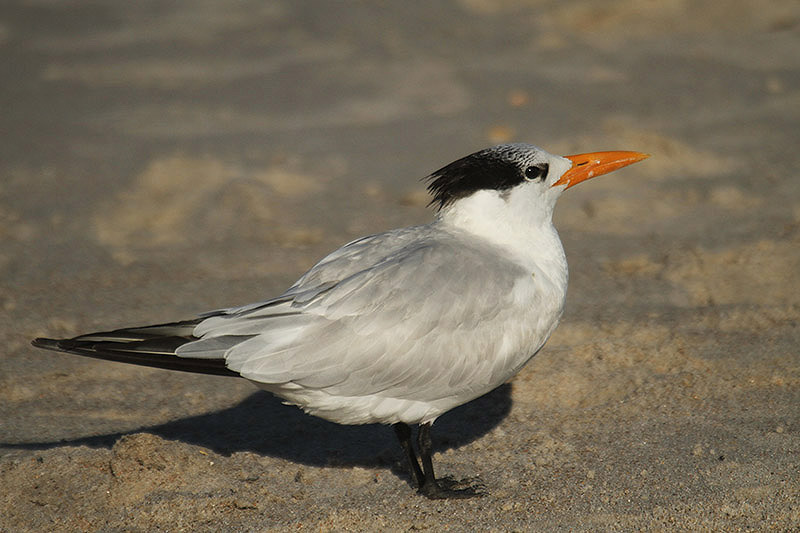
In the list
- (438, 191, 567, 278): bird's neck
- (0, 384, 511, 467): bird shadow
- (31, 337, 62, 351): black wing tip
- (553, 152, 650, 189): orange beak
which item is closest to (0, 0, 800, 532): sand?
(0, 384, 511, 467): bird shadow

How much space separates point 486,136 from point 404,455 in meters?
3.54

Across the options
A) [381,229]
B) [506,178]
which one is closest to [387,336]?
[506,178]

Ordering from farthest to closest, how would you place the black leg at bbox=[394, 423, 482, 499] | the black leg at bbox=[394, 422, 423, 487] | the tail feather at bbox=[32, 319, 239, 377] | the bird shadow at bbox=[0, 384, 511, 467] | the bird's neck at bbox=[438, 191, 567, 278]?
the bird shadow at bbox=[0, 384, 511, 467], the bird's neck at bbox=[438, 191, 567, 278], the black leg at bbox=[394, 422, 423, 487], the black leg at bbox=[394, 423, 482, 499], the tail feather at bbox=[32, 319, 239, 377]

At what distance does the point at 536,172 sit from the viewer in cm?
375

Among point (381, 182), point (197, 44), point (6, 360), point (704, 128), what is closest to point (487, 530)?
point (6, 360)

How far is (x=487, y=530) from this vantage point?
10.6 feet

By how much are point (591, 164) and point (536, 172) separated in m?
0.34

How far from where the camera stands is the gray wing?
10.5ft

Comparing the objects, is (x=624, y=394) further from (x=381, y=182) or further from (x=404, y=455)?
(x=381, y=182)

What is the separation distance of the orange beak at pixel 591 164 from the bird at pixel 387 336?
0.46 meters

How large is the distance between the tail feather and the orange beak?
1.69 m

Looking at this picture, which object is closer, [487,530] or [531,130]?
[487,530]

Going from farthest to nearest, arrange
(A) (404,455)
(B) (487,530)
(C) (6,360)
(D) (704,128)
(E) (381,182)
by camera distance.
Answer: (D) (704,128) < (E) (381,182) < (C) (6,360) < (A) (404,455) < (B) (487,530)

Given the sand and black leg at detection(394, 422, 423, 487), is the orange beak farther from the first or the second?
black leg at detection(394, 422, 423, 487)
